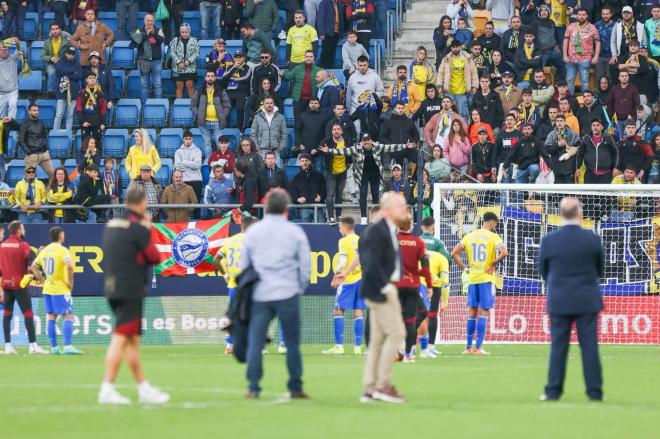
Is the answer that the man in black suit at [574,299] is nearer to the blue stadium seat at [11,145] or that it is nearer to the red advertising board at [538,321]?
the red advertising board at [538,321]

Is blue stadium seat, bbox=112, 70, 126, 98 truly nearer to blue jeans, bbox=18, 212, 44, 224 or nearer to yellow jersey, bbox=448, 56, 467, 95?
blue jeans, bbox=18, 212, 44, 224

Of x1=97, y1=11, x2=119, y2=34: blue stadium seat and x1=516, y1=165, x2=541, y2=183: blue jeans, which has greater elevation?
x1=97, y1=11, x2=119, y2=34: blue stadium seat

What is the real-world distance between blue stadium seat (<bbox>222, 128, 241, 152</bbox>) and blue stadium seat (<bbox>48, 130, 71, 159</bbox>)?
3607 millimetres

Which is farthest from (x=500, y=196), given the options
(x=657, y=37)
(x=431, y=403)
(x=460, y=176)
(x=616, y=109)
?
(x=431, y=403)

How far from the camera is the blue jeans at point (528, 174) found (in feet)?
88.8

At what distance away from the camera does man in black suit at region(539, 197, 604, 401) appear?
44.1ft

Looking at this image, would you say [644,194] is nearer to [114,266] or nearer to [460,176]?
[460,176]

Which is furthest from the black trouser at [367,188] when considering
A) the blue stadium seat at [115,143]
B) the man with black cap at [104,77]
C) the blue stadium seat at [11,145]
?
the blue stadium seat at [11,145]

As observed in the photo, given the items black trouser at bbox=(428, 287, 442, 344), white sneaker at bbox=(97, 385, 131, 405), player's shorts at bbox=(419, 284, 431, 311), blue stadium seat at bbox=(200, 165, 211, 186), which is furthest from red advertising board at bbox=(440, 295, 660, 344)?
white sneaker at bbox=(97, 385, 131, 405)

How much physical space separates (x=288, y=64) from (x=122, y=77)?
4470 mm

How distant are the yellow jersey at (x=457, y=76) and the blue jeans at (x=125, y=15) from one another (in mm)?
8692

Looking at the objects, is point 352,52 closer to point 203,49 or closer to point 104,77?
point 203,49

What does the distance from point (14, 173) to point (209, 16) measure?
658 cm

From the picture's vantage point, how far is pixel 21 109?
31719mm
